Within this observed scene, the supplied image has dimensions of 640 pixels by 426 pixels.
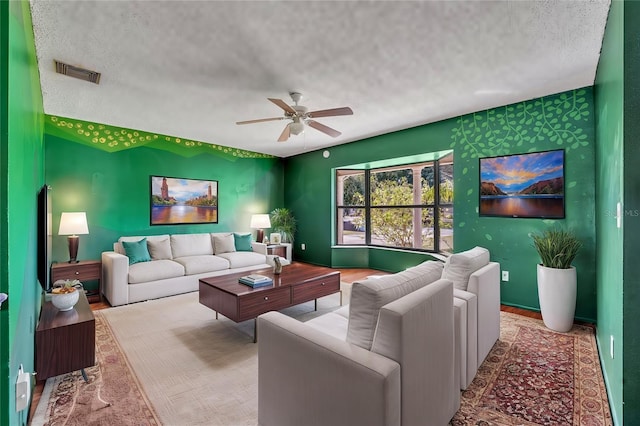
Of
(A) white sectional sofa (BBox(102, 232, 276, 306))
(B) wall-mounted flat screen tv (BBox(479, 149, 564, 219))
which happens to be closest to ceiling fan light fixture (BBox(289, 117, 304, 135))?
(A) white sectional sofa (BBox(102, 232, 276, 306))

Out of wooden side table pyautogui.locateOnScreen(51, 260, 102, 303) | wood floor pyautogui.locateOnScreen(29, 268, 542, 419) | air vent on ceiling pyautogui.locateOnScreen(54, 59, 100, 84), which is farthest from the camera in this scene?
wooden side table pyautogui.locateOnScreen(51, 260, 102, 303)

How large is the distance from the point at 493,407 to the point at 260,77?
3.27 m

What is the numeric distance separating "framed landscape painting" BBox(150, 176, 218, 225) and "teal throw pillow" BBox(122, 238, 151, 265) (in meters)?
0.76

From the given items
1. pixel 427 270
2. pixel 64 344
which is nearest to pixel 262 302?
pixel 64 344

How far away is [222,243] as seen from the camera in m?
5.45

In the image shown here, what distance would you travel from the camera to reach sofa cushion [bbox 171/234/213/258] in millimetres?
4973

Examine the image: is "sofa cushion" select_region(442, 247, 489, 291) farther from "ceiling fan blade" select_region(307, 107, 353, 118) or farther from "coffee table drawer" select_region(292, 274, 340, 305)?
"ceiling fan blade" select_region(307, 107, 353, 118)

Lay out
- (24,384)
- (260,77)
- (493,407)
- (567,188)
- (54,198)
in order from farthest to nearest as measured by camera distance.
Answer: (54,198) → (567,188) → (260,77) → (493,407) → (24,384)

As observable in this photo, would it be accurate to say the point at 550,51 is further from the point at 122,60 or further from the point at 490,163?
the point at 122,60

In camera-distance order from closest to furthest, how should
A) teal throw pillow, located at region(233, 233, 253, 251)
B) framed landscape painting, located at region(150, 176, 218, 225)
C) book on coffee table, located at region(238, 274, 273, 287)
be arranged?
1. book on coffee table, located at region(238, 274, 273, 287)
2. framed landscape painting, located at region(150, 176, 218, 225)
3. teal throw pillow, located at region(233, 233, 253, 251)

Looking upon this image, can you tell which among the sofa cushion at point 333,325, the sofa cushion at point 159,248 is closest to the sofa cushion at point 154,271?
the sofa cushion at point 159,248

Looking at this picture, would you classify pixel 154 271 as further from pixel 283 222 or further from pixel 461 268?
pixel 461 268

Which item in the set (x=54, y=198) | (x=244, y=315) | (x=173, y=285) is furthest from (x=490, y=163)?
(x=54, y=198)

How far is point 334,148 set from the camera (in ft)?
20.4
